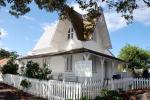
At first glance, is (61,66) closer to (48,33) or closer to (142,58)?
(48,33)

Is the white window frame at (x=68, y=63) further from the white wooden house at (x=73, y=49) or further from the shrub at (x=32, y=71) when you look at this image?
the shrub at (x=32, y=71)

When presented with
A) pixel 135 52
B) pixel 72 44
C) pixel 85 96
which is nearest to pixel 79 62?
pixel 72 44

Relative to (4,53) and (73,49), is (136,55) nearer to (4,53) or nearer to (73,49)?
(73,49)

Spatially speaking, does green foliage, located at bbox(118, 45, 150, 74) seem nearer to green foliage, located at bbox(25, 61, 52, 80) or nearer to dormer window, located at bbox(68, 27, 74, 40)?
dormer window, located at bbox(68, 27, 74, 40)

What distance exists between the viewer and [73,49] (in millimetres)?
30734

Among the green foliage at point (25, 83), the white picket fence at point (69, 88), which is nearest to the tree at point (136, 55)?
the white picket fence at point (69, 88)

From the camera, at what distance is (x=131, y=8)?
67.5ft

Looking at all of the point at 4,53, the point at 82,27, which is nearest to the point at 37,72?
the point at 82,27

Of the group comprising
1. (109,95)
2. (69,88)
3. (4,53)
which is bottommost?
(109,95)

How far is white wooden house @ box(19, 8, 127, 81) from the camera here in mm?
29812

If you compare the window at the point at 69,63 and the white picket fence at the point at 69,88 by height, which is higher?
the window at the point at 69,63

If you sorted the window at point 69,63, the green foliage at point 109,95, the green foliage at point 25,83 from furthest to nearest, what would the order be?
the window at point 69,63
the green foliage at point 25,83
the green foliage at point 109,95

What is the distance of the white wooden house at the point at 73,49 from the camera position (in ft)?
97.8

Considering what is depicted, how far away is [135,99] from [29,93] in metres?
9.31
